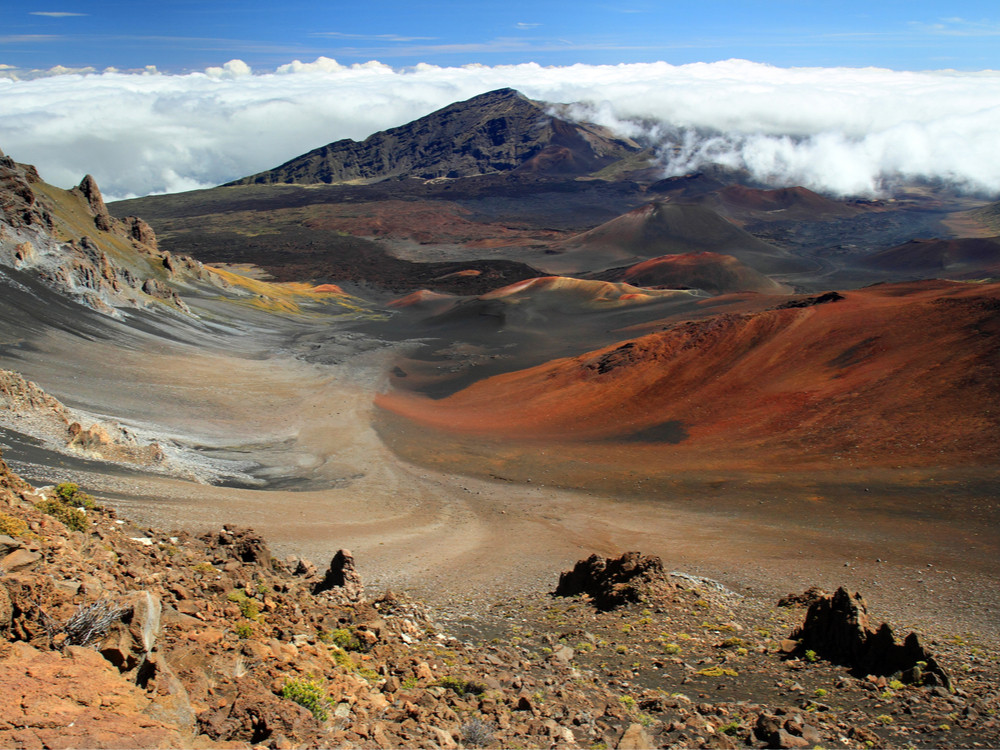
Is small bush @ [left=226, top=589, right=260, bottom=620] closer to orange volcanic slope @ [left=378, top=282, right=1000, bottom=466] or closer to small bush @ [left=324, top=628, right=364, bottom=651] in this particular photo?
small bush @ [left=324, top=628, right=364, bottom=651]

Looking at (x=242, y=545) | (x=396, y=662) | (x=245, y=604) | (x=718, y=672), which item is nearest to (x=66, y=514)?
(x=242, y=545)

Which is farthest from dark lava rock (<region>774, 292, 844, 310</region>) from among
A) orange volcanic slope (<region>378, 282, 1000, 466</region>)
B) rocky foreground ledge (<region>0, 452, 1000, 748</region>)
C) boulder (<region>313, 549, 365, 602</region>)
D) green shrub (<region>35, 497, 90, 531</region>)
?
green shrub (<region>35, 497, 90, 531</region>)

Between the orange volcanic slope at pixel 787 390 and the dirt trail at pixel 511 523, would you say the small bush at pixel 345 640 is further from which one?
the orange volcanic slope at pixel 787 390

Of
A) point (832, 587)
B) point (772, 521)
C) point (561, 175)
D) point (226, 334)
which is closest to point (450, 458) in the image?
point (772, 521)

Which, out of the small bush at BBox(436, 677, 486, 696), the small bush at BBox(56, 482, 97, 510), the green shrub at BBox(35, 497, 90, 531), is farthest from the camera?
the small bush at BBox(56, 482, 97, 510)

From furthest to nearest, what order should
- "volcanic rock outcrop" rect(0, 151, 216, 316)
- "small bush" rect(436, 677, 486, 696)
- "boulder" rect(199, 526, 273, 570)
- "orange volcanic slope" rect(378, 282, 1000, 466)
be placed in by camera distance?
"volcanic rock outcrop" rect(0, 151, 216, 316) → "orange volcanic slope" rect(378, 282, 1000, 466) → "boulder" rect(199, 526, 273, 570) → "small bush" rect(436, 677, 486, 696)

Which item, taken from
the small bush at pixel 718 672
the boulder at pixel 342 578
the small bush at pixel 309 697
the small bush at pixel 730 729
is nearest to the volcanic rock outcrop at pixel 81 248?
the boulder at pixel 342 578

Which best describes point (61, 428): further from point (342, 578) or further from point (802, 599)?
point (802, 599)
